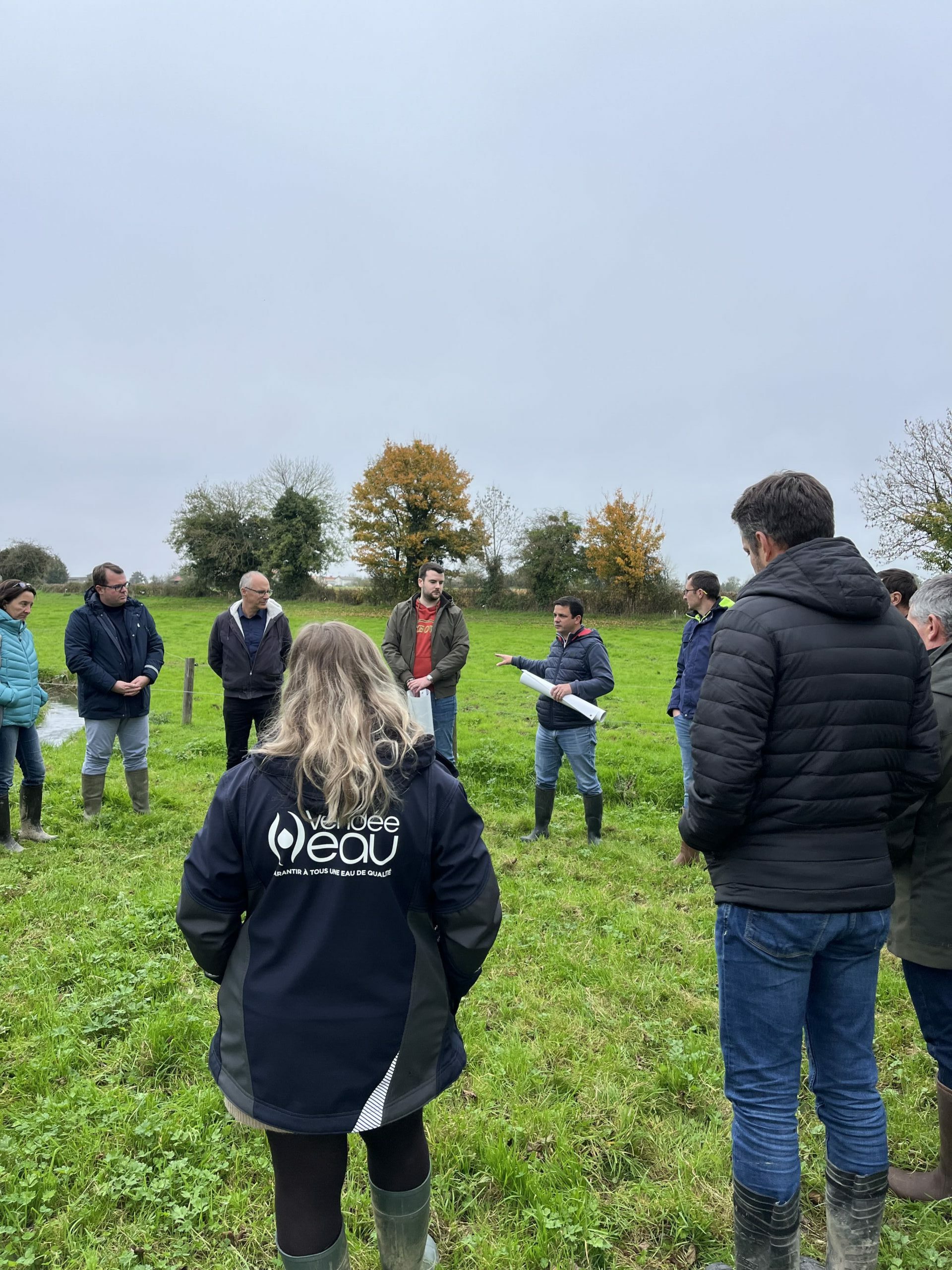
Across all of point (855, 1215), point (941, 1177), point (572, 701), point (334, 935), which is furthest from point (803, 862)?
point (572, 701)

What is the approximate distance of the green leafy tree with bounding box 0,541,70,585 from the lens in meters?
38.3

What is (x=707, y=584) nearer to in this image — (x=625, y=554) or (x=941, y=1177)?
(x=941, y=1177)

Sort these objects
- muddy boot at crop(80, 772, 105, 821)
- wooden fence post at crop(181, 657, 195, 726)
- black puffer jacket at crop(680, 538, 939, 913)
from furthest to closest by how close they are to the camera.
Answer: wooden fence post at crop(181, 657, 195, 726) < muddy boot at crop(80, 772, 105, 821) < black puffer jacket at crop(680, 538, 939, 913)

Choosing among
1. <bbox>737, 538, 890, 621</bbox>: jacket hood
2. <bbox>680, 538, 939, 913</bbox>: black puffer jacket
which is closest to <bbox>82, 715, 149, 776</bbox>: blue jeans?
<bbox>680, 538, 939, 913</bbox>: black puffer jacket

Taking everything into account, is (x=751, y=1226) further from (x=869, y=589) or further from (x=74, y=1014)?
(x=74, y=1014)

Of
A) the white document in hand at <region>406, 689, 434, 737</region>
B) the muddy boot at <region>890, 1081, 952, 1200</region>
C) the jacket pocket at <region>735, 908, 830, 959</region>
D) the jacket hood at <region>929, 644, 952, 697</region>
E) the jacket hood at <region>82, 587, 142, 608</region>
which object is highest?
the jacket hood at <region>82, 587, 142, 608</region>

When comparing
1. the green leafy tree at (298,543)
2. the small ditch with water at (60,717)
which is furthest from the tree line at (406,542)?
the small ditch with water at (60,717)

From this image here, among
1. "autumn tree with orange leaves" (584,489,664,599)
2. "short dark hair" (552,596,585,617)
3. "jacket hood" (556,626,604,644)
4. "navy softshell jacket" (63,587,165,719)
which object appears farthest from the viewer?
"autumn tree with orange leaves" (584,489,664,599)

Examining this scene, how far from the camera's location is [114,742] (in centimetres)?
724

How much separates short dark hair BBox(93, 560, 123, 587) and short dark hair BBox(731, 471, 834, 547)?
238 inches

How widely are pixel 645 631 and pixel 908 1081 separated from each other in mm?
28371

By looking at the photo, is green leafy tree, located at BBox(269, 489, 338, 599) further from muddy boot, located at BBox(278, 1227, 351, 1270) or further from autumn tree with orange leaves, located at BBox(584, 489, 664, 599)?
muddy boot, located at BBox(278, 1227, 351, 1270)

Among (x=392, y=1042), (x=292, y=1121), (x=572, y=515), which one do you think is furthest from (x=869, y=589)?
(x=572, y=515)

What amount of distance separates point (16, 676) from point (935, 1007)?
6448 millimetres
